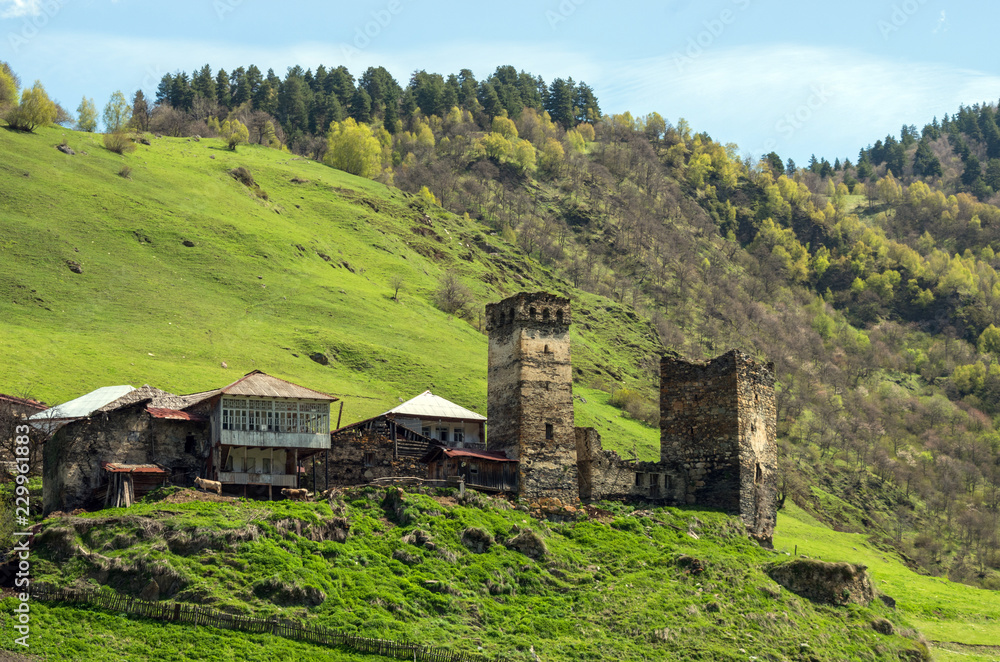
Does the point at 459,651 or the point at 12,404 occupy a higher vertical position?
the point at 12,404

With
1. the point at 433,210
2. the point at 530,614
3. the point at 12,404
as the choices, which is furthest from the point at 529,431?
the point at 433,210

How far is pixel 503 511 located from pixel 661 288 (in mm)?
132166

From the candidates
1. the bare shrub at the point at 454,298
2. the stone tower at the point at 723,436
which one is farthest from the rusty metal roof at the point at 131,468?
the bare shrub at the point at 454,298

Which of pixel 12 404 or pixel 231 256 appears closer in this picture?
pixel 12 404

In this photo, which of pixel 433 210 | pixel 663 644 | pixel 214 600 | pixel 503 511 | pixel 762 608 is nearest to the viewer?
pixel 214 600

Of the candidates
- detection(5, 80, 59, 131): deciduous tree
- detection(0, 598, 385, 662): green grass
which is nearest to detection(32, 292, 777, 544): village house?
detection(0, 598, 385, 662): green grass

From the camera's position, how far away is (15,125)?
383ft

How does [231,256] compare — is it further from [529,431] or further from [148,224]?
[529,431]

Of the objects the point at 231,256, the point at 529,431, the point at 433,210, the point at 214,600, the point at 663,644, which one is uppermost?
the point at 433,210

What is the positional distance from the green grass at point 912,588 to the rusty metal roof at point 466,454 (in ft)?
71.7

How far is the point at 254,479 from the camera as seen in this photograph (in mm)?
50156

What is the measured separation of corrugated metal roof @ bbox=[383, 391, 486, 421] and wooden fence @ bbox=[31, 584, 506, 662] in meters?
29.6

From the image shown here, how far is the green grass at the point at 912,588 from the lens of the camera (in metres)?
56.2

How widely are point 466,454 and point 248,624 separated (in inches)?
710
